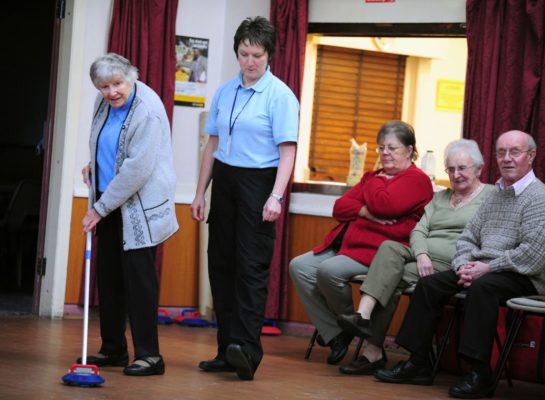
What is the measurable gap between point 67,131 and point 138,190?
2.24 metres

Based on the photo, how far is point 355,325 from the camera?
17.1 feet

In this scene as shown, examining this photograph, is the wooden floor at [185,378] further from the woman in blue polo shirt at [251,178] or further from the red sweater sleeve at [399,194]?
the red sweater sleeve at [399,194]

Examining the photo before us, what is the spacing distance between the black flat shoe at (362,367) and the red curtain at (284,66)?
1.51 meters

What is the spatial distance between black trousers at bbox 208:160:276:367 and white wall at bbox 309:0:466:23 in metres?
2.18

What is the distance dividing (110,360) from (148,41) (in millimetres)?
2571

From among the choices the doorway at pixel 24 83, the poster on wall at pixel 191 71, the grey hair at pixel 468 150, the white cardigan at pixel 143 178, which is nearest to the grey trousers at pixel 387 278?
the grey hair at pixel 468 150

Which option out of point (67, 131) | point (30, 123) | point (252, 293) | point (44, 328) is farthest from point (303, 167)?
point (30, 123)

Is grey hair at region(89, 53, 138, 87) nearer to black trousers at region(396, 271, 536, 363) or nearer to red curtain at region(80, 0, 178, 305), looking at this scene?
black trousers at region(396, 271, 536, 363)

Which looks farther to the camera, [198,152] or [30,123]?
[30,123]

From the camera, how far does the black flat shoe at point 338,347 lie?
5641 millimetres

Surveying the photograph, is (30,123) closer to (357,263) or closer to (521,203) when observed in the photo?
(357,263)

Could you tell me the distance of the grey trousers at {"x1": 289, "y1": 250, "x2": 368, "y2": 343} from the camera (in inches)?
221

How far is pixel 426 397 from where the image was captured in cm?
468

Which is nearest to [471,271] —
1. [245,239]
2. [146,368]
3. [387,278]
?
[387,278]
